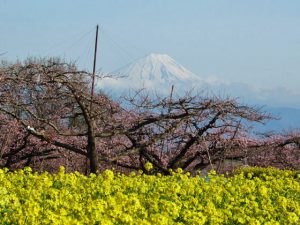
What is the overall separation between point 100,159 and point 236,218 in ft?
35.0

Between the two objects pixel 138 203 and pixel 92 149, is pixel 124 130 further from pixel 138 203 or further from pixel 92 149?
pixel 138 203

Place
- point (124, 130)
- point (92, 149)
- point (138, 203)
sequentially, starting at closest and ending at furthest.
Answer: point (138, 203) < point (92, 149) < point (124, 130)

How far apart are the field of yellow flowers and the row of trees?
614cm

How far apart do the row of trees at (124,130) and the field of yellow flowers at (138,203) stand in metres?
6.14

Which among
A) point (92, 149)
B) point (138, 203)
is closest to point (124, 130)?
point (92, 149)

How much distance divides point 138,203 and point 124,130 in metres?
10.9

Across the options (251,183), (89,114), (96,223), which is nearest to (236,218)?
(96,223)

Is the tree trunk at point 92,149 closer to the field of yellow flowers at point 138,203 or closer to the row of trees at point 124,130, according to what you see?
the row of trees at point 124,130

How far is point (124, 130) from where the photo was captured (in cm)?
1739

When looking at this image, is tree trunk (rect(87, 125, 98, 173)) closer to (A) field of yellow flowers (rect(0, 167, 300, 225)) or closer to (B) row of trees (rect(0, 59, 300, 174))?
(B) row of trees (rect(0, 59, 300, 174))

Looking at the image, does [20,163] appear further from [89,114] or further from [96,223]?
[96,223]

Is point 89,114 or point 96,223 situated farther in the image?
point 89,114

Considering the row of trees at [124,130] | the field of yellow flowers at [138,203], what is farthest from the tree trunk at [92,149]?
the field of yellow flowers at [138,203]

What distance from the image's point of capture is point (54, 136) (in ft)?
57.5
